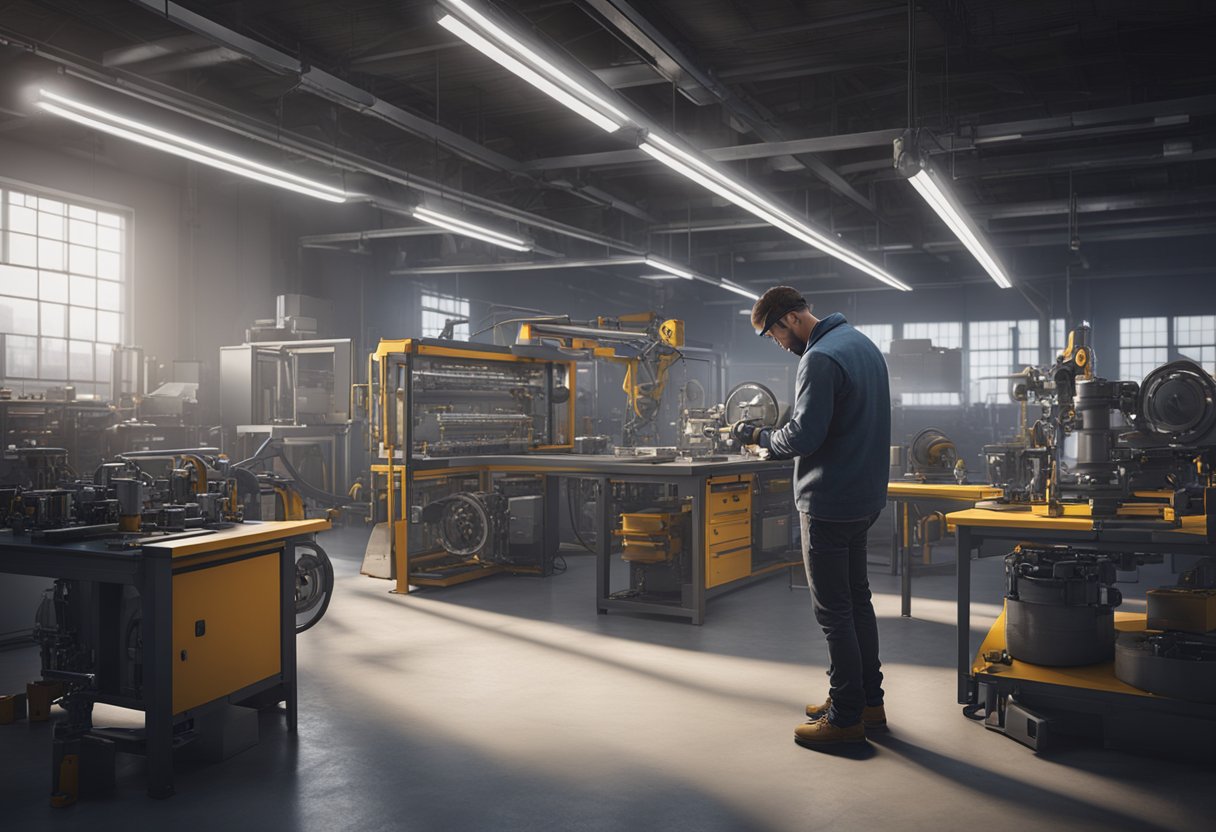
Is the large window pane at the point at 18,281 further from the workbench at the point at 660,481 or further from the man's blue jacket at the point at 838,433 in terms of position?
the man's blue jacket at the point at 838,433

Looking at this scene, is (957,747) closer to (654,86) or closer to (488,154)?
(654,86)

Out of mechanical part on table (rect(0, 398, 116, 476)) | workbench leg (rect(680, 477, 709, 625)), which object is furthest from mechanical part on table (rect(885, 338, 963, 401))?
mechanical part on table (rect(0, 398, 116, 476))

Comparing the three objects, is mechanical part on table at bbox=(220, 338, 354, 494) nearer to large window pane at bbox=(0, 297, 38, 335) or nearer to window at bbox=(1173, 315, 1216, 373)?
large window pane at bbox=(0, 297, 38, 335)

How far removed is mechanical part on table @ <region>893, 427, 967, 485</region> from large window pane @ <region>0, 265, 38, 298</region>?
869cm

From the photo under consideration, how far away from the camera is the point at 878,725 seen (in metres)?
3.55

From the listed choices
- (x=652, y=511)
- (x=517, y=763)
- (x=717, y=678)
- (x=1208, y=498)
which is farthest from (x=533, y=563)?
(x=1208, y=498)

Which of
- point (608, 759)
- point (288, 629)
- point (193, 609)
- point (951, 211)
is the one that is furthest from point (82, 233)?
point (608, 759)

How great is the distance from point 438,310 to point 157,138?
830 centimetres

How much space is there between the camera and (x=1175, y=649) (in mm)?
3258

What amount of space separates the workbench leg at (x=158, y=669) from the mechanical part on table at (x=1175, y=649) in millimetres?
3368

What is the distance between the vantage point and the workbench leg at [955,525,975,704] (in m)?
3.65

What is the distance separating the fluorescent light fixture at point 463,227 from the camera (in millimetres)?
8289

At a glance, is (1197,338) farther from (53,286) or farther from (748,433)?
(53,286)

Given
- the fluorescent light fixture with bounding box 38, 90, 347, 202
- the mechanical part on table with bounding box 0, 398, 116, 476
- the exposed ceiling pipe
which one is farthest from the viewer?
the mechanical part on table with bounding box 0, 398, 116, 476
